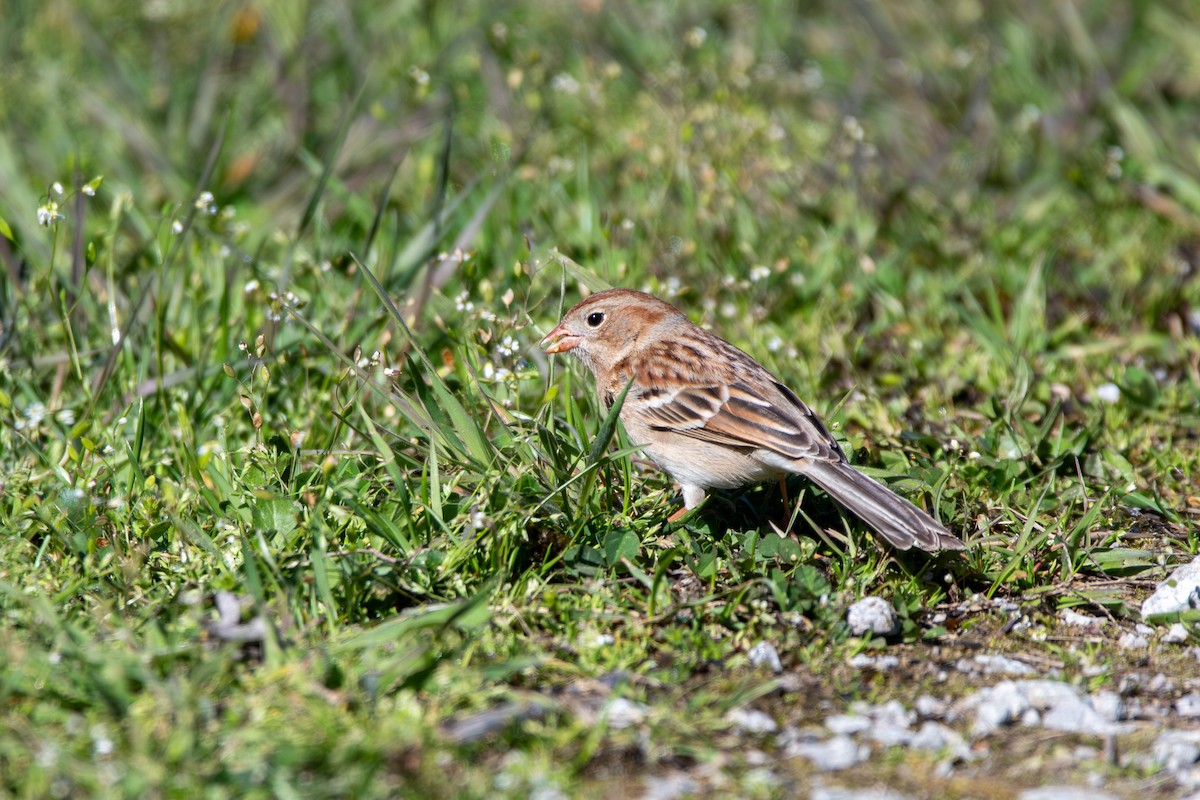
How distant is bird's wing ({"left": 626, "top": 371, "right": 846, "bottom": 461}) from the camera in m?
4.42

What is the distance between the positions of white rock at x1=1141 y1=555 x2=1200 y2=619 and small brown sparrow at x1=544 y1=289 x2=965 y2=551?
2.11 ft

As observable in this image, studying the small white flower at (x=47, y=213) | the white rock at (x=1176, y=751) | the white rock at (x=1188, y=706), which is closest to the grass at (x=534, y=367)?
the small white flower at (x=47, y=213)

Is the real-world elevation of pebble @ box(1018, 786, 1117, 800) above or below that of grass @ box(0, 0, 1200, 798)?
below

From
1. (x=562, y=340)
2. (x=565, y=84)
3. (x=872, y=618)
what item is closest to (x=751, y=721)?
(x=872, y=618)

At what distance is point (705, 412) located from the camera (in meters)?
4.69

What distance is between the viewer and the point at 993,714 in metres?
3.42

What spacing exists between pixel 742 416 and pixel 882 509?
69 cm

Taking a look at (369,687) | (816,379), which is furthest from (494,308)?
(369,687)

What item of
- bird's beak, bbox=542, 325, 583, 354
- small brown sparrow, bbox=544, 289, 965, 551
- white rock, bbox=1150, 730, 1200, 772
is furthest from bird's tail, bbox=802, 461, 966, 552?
bird's beak, bbox=542, 325, 583, 354

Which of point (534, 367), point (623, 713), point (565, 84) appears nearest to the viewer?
point (623, 713)

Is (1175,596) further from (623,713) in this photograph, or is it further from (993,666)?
(623,713)

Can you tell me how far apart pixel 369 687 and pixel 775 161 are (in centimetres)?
412

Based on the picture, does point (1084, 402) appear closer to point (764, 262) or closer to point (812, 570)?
point (764, 262)

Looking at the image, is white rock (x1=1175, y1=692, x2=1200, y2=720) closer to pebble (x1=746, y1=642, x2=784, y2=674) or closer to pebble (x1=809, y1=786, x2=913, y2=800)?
pebble (x1=809, y1=786, x2=913, y2=800)
